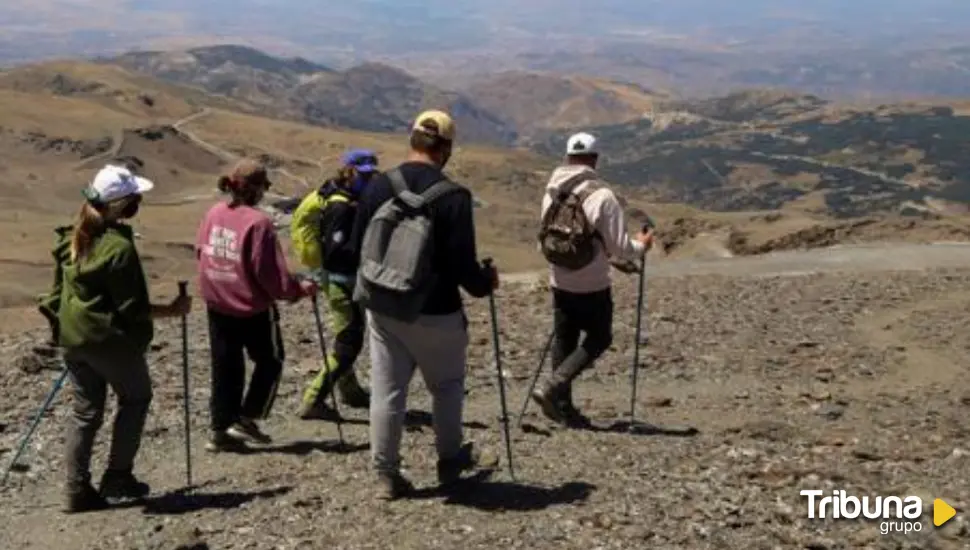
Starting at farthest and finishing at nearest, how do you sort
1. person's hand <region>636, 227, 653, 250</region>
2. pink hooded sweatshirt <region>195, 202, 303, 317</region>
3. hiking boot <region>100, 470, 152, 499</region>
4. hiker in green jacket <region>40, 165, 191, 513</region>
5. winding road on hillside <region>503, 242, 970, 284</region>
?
winding road on hillside <region>503, 242, 970, 284</region>
person's hand <region>636, 227, 653, 250</region>
pink hooded sweatshirt <region>195, 202, 303, 317</region>
hiking boot <region>100, 470, 152, 499</region>
hiker in green jacket <region>40, 165, 191, 513</region>

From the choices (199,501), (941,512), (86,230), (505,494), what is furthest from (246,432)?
(941,512)

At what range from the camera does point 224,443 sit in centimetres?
956

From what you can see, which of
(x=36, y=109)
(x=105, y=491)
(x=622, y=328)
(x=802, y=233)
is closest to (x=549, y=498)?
(x=105, y=491)

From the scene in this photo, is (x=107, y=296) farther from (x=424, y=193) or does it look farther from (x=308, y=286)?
(x=424, y=193)

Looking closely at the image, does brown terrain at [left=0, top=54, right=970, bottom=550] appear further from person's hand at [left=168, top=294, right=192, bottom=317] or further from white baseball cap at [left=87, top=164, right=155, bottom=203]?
white baseball cap at [left=87, top=164, right=155, bottom=203]

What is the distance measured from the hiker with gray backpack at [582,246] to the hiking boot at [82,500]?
399 centimetres

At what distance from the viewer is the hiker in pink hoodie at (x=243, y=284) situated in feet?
27.6

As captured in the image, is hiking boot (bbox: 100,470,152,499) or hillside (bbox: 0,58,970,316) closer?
hiking boot (bbox: 100,470,152,499)

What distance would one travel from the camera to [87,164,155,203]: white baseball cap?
7332mm

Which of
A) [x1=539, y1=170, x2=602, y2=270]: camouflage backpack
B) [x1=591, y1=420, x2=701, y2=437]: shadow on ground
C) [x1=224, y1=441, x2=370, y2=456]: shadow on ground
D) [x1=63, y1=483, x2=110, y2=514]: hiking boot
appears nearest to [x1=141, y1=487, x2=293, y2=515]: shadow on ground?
[x1=63, y1=483, x2=110, y2=514]: hiking boot

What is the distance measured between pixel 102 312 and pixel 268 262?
142 cm

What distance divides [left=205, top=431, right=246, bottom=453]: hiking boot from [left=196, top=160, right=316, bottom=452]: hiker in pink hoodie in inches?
16.2

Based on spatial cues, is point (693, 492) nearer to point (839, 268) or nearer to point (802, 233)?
point (839, 268)

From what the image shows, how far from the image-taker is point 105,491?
812 centimetres
